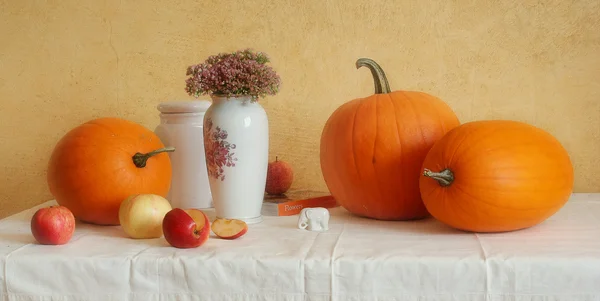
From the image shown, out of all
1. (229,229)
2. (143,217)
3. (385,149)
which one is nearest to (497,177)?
(385,149)

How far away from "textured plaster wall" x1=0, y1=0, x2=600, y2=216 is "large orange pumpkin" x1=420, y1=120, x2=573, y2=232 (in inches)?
16.4

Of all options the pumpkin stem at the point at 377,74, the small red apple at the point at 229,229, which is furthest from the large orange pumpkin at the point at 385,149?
the small red apple at the point at 229,229

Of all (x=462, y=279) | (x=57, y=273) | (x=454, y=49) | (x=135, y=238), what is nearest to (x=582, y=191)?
(x=454, y=49)

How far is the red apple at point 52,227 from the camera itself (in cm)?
109

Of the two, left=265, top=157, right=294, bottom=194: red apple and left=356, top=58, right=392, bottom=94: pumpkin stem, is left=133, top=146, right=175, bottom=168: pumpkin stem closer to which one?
left=265, top=157, right=294, bottom=194: red apple

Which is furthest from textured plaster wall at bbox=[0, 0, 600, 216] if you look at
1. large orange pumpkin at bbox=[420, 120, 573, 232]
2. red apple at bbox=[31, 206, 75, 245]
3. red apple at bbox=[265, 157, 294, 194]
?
red apple at bbox=[31, 206, 75, 245]

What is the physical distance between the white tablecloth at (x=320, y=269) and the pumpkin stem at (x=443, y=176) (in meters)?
0.09

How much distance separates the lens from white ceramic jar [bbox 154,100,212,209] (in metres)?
1.42

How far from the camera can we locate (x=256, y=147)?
1267mm

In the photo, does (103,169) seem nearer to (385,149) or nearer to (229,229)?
(229,229)

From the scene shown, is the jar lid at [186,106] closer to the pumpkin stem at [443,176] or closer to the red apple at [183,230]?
the red apple at [183,230]

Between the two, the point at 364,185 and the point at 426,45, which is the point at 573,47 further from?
the point at 364,185

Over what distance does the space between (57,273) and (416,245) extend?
544 millimetres

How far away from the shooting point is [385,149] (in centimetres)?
124
